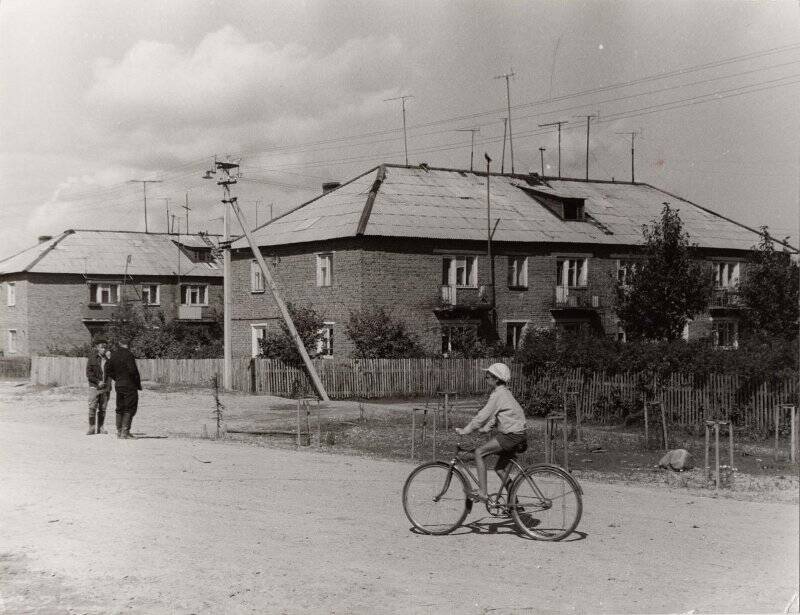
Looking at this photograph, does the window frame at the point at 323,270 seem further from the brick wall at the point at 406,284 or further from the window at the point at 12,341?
the window at the point at 12,341

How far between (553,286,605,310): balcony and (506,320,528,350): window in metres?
1.73

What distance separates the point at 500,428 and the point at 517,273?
100 feet

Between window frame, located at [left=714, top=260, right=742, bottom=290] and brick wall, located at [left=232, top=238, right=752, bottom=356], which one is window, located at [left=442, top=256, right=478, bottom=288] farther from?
window frame, located at [left=714, top=260, right=742, bottom=290]

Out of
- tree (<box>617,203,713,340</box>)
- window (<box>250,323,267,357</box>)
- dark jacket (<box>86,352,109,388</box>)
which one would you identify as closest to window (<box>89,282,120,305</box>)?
window (<box>250,323,267,357</box>)

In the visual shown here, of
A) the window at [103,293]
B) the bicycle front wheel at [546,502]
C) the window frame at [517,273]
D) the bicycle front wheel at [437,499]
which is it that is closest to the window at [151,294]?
the window at [103,293]

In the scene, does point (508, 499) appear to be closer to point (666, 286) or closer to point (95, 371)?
point (95, 371)

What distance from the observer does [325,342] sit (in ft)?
116

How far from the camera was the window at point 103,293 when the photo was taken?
54.7 metres

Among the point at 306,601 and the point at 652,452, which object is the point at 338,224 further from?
the point at 306,601

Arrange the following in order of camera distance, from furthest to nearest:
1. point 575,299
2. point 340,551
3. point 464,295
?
point 575,299, point 464,295, point 340,551

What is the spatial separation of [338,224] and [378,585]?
1200 inches

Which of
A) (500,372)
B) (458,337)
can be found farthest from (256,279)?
(500,372)

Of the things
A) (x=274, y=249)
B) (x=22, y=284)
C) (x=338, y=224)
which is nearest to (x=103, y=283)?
(x=22, y=284)

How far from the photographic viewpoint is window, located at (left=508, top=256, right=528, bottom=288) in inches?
1516
